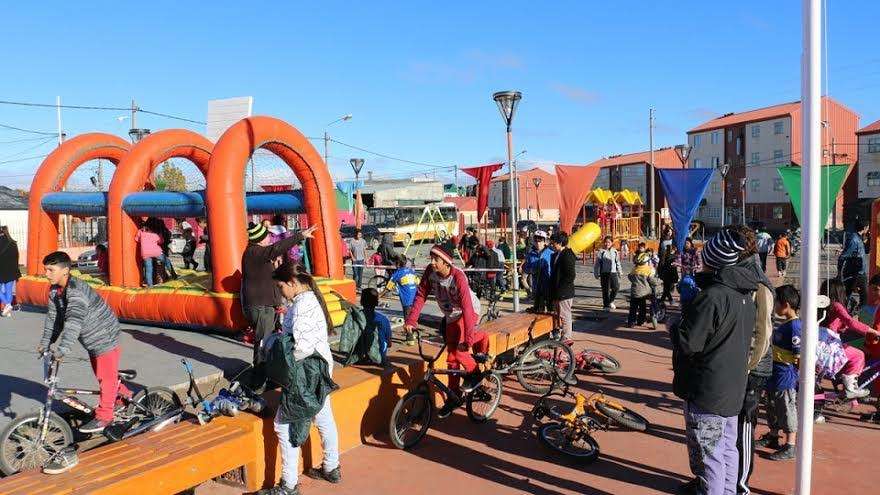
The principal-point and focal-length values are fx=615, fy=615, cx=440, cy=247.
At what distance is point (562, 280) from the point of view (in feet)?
26.7

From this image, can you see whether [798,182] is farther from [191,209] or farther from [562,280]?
[191,209]

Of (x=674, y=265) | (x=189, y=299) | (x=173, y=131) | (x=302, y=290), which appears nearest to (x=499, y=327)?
(x=302, y=290)

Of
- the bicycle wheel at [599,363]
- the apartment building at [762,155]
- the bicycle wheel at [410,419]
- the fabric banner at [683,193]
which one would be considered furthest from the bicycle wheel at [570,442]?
the apartment building at [762,155]

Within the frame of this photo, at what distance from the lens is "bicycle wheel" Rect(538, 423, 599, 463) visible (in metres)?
5.00

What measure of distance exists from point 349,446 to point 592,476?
2035 mm

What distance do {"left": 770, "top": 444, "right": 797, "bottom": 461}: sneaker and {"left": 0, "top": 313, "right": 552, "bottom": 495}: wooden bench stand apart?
9.90 feet

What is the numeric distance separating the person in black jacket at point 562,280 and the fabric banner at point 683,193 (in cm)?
428

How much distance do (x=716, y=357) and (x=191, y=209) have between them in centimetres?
785

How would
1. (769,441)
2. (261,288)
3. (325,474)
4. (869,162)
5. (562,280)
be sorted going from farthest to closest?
(869,162)
(562,280)
(261,288)
(769,441)
(325,474)

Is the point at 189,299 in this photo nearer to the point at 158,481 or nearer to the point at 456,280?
the point at 456,280

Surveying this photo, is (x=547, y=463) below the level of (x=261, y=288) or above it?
below

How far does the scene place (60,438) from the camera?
188 inches

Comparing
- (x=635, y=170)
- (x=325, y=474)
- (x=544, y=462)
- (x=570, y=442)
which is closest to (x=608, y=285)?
(x=570, y=442)

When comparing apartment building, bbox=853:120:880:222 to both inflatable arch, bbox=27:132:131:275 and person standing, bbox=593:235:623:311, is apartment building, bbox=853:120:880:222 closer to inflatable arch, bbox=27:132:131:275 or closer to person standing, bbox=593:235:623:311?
person standing, bbox=593:235:623:311
